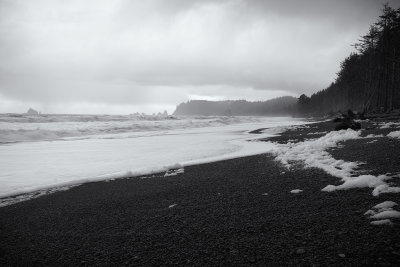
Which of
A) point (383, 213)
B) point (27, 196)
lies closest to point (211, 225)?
point (383, 213)

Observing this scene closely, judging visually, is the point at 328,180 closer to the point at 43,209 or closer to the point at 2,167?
the point at 43,209

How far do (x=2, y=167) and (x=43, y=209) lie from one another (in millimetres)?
6256

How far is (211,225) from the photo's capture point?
3703mm

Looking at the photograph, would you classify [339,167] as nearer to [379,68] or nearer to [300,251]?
[300,251]

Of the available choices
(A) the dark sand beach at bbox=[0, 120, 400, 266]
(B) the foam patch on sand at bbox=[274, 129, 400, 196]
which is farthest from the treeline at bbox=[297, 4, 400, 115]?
(A) the dark sand beach at bbox=[0, 120, 400, 266]

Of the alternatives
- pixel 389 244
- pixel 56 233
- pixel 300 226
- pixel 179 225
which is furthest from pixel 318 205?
pixel 56 233

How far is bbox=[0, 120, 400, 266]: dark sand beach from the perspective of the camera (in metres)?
2.71

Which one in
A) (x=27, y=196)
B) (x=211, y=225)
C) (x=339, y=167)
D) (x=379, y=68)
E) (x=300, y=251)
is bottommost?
(x=27, y=196)

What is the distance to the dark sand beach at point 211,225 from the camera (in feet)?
8.91

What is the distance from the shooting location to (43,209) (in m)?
5.43

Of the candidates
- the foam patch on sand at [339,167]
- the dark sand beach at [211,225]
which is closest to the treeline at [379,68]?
the foam patch on sand at [339,167]

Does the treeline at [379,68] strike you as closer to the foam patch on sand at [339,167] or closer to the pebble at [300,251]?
the foam patch on sand at [339,167]

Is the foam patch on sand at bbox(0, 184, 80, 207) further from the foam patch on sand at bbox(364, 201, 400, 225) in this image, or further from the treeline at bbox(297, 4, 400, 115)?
the treeline at bbox(297, 4, 400, 115)

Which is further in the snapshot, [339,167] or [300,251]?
[339,167]
